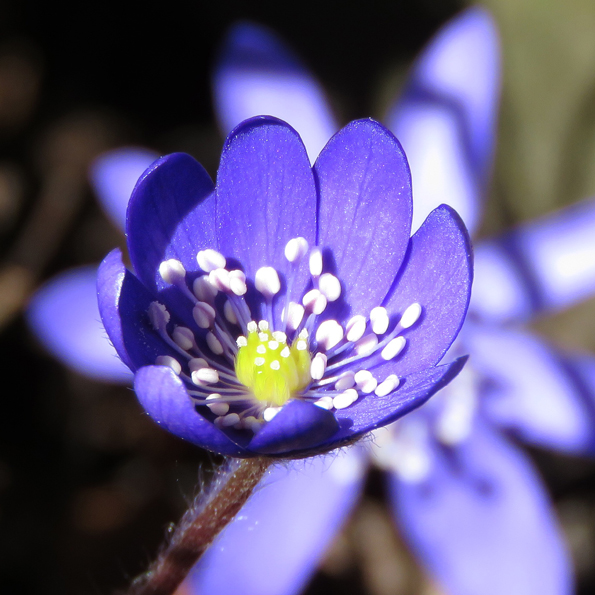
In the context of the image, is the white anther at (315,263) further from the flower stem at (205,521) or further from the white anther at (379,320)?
the flower stem at (205,521)

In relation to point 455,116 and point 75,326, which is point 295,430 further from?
point 455,116

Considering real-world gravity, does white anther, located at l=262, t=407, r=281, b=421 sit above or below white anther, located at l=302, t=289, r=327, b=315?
below

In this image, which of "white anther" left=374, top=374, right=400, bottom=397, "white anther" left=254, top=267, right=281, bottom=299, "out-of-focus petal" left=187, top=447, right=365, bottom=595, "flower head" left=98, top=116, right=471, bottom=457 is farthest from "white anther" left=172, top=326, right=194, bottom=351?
"out-of-focus petal" left=187, top=447, right=365, bottom=595

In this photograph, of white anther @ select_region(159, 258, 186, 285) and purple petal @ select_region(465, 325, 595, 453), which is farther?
purple petal @ select_region(465, 325, 595, 453)

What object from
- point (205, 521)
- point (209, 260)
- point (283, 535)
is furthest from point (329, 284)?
point (283, 535)

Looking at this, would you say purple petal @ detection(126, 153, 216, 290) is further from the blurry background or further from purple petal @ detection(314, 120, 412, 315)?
the blurry background

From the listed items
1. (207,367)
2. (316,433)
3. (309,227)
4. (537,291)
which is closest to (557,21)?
(537,291)

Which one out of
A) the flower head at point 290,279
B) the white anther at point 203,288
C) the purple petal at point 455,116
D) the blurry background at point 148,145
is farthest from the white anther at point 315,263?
the blurry background at point 148,145
